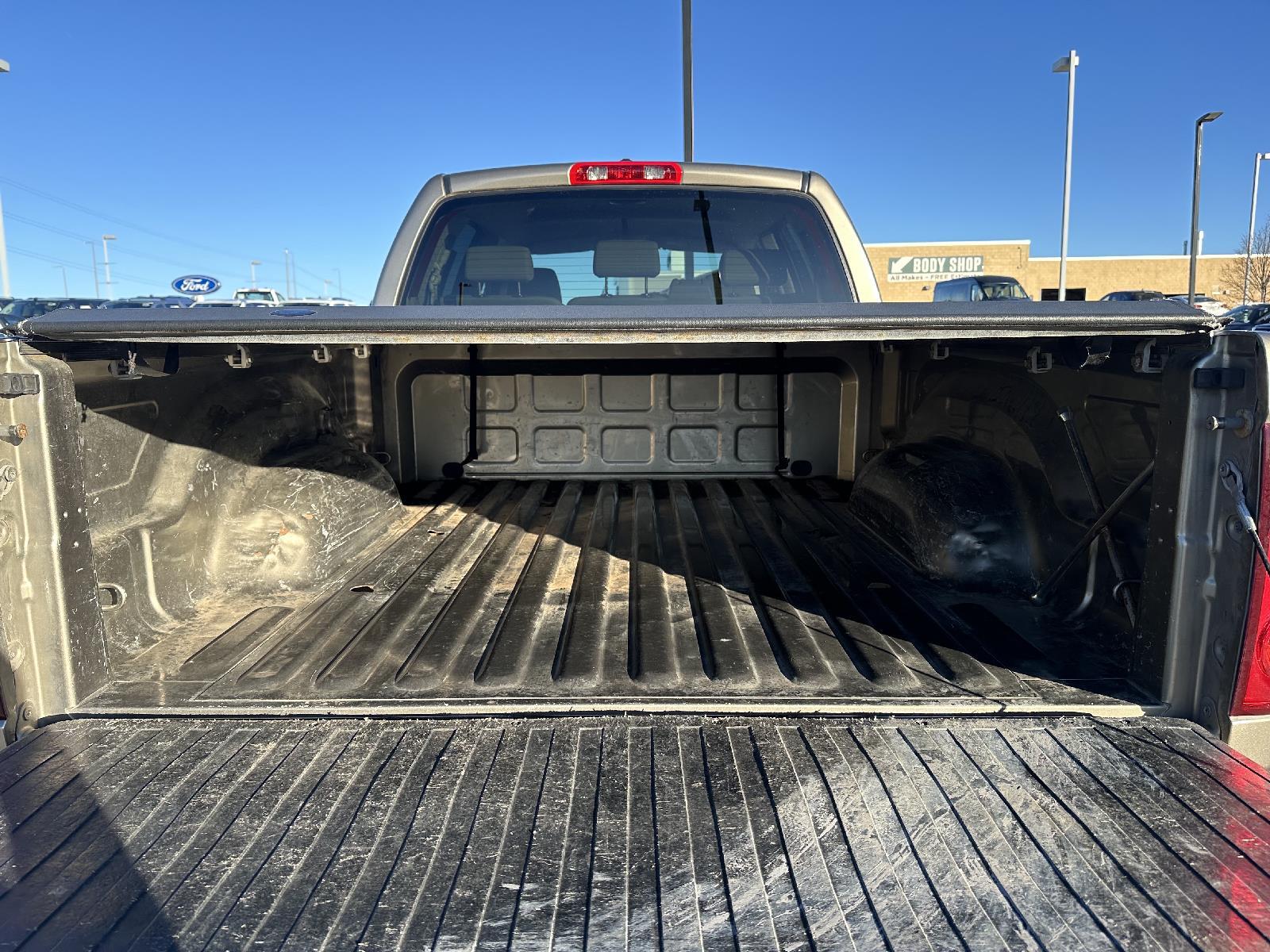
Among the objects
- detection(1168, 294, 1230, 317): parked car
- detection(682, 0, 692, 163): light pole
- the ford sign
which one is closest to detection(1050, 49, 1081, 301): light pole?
detection(1168, 294, 1230, 317): parked car

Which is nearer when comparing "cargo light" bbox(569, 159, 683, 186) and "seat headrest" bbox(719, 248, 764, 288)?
"cargo light" bbox(569, 159, 683, 186)

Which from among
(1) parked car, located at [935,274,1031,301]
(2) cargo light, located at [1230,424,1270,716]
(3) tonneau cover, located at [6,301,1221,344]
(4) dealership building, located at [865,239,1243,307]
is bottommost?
(2) cargo light, located at [1230,424,1270,716]

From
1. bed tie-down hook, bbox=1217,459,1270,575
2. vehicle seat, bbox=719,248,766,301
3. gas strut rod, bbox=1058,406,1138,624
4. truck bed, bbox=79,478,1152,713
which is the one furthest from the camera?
vehicle seat, bbox=719,248,766,301

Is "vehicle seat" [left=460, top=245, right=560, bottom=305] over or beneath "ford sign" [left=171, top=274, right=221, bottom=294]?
beneath

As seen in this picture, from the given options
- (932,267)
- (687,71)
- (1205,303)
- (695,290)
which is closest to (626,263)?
(695,290)

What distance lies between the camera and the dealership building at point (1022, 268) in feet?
119

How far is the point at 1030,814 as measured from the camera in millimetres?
1493

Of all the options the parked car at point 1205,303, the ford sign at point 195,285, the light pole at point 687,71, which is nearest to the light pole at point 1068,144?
the parked car at point 1205,303

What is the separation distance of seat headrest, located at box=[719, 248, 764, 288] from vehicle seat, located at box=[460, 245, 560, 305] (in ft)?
2.24

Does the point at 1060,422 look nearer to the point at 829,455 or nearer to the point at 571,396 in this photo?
the point at 829,455

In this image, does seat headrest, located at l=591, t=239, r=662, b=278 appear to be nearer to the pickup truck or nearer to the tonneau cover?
the pickup truck

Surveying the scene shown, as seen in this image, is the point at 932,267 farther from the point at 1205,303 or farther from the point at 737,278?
the point at 737,278

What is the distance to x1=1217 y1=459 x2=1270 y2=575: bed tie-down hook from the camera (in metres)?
1.57

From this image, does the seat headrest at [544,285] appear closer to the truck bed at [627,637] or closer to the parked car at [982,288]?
the truck bed at [627,637]
